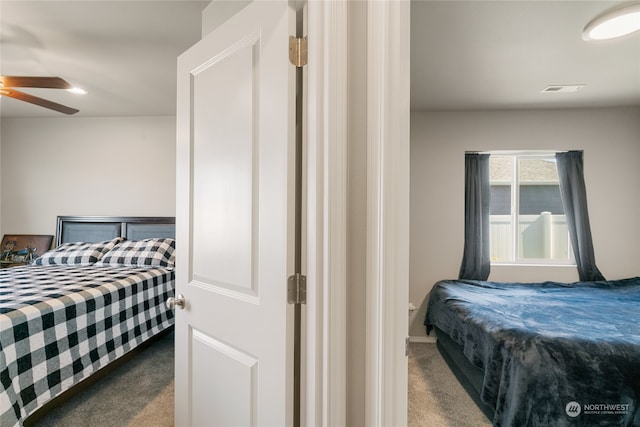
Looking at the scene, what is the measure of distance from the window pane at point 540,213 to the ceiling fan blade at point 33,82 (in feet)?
14.0

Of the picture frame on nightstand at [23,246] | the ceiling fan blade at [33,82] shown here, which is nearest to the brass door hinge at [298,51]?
the ceiling fan blade at [33,82]

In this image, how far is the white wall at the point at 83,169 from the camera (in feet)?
12.3

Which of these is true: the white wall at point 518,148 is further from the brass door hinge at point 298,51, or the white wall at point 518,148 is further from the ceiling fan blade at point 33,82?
the ceiling fan blade at point 33,82

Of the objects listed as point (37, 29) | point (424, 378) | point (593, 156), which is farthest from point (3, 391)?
point (593, 156)

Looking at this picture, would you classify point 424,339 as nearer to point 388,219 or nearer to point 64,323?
point 388,219

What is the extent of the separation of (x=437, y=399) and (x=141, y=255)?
293cm

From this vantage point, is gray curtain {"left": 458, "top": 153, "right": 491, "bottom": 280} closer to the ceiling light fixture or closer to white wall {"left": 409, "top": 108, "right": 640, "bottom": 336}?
white wall {"left": 409, "top": 108, "right": 640, "bottom": 336}

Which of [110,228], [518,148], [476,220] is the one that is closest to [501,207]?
[476,220]

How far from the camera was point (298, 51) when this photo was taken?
97cm

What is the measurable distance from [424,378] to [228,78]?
2.58m

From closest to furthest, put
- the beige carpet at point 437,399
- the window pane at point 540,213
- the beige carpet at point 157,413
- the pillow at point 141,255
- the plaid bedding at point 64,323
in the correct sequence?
the plaid bedding at point 64,323 < the beige carpet at point 157,413 < the beige carpet at point 437,399 < the pillow at point 141,255 < the window pane at point 540,213

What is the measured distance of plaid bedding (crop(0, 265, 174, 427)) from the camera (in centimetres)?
154

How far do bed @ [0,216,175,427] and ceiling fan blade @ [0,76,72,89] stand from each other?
1336 mm

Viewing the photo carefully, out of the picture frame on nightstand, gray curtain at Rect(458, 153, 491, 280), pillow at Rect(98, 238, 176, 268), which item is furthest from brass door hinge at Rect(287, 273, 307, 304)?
the picture frame on nightstand
